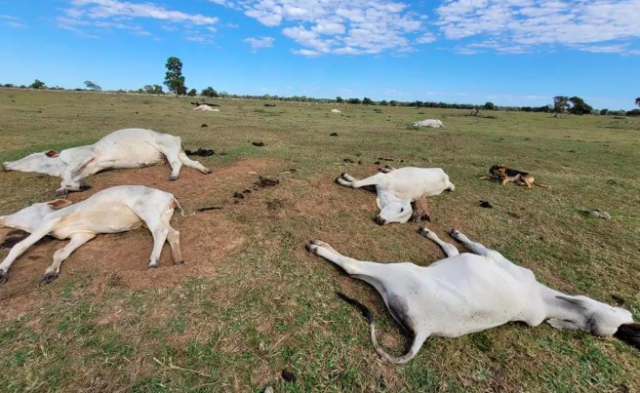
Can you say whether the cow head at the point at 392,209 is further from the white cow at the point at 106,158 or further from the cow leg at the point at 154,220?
the white cow at the point at 106,158

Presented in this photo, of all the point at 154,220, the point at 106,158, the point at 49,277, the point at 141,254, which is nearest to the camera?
the point at 49,277

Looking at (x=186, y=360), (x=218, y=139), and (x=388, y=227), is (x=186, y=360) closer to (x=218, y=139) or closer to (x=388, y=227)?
(x=388, y=227)

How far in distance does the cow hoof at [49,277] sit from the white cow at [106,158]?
108 inches

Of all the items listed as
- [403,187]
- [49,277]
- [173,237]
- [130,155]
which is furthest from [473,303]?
[130,155]

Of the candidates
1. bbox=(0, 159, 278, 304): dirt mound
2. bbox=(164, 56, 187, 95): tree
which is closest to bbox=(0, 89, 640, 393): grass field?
bbox=(0, 159, 278, 304): dirt mound

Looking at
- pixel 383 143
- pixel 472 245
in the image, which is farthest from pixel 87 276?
pixel 383 143

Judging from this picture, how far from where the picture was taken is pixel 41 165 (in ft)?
21.9

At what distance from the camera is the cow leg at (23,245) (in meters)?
3.64

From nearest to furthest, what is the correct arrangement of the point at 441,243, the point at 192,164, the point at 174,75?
the point at 441,243
the point at 192,164
the point at 174,75

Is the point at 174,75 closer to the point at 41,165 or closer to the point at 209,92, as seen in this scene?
the point at 209,92

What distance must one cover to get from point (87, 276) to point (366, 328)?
9.43ft

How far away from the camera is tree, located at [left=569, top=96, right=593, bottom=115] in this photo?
57344 millimetres

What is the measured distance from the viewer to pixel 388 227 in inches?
221

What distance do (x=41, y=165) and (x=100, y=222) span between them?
352 centimetres
